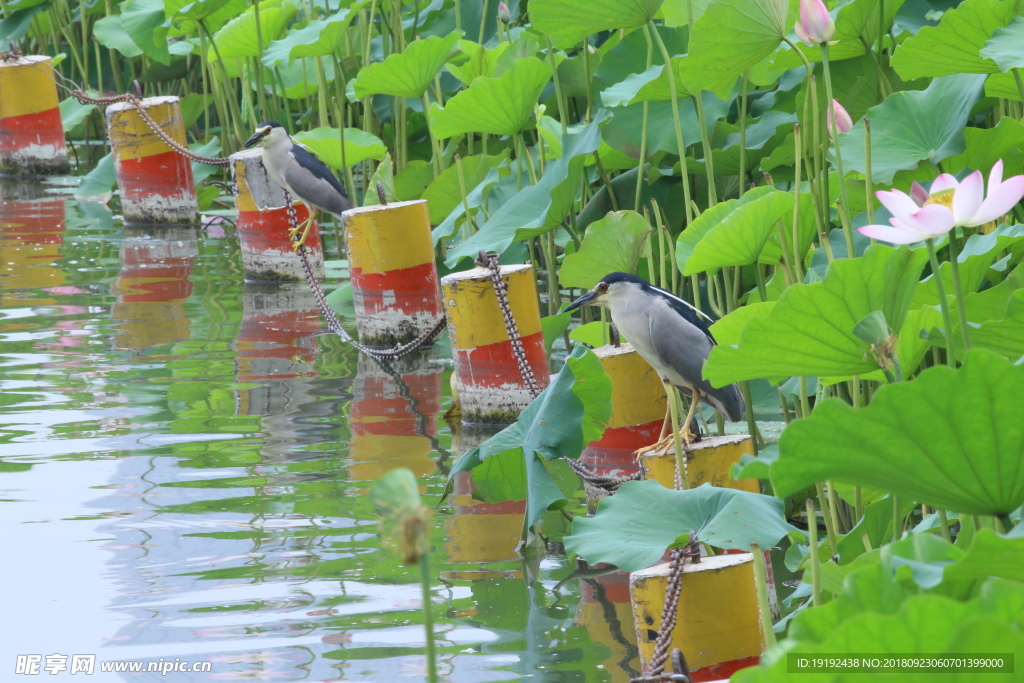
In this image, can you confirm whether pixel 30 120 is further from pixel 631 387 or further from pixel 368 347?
pixel 631 387

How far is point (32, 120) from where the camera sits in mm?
7695

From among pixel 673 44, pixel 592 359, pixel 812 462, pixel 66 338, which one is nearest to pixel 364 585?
pixel 592 359

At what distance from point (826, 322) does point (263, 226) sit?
13.8 ft

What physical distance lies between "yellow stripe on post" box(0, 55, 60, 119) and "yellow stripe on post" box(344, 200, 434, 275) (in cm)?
428

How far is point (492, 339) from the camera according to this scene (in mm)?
3344

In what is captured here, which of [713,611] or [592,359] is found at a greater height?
[592,359]

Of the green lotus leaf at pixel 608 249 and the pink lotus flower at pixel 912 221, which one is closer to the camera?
Answer: the pink lotus flower at pixel 912 221

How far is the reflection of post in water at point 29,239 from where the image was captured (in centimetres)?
522

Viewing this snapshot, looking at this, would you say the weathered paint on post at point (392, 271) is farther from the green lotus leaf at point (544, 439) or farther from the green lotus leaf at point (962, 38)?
the green lotus leaf at point (962, 38)

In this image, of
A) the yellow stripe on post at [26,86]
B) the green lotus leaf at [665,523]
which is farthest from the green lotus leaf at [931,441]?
the yellow stripe on post at [26,86]

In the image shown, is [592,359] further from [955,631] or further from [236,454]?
[955,631]

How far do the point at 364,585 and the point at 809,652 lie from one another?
1575mm

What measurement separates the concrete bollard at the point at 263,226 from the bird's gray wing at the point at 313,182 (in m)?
0.16

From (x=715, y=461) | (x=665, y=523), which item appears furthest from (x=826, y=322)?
(x=715, y=461)
